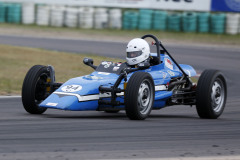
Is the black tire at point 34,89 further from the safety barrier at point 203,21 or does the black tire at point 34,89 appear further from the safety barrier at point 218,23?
the safety barrier at point 203,21

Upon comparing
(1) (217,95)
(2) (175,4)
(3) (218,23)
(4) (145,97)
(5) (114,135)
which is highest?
(2) (175,4)

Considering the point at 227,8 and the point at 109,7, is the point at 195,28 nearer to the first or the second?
the point at 227,8

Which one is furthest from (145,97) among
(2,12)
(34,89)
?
(2,12)

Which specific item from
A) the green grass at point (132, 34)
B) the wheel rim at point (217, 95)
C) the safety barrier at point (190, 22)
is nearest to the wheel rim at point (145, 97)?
the wheel rim at point (217, 95)

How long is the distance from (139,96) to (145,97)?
0.20 metres

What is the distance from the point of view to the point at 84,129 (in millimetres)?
7516

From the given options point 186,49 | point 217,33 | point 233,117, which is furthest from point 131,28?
point 233,117

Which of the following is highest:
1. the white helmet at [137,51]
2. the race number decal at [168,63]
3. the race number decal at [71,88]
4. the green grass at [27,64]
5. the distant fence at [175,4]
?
the distant fence at [175,4]

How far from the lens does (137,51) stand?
9375 mm

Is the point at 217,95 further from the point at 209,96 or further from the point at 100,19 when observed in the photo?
the point at 100,19

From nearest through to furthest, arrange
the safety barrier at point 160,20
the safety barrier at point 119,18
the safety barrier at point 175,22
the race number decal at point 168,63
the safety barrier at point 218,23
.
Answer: the race number decal at point 168,63
the safety barrier at point 218,23
the safety barrier at point 119,18
the safety barrier at point 175,22
the safety barrier at point 160,20

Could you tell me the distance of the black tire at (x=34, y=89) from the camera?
8.78 metres

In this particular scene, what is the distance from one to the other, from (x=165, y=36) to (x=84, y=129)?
18.3 meters

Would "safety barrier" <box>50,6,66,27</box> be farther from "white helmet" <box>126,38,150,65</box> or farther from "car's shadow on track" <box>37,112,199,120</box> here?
"white helmet" <box>126,38,150,65</box>
